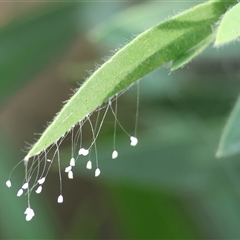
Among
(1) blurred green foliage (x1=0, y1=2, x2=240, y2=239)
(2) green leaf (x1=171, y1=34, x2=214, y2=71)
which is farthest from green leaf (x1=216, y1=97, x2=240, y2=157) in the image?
(1) blurred green foliage (x1=0, y1=2, x2=240, y2=239)

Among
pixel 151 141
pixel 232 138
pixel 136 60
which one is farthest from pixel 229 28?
pixel 151 141

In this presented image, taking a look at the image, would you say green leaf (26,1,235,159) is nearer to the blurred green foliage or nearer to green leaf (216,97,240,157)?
green leaf (216,97,240,157)

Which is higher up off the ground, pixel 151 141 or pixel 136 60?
pixel 151 141

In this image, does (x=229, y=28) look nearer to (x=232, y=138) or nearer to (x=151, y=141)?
(x=232, y=138)

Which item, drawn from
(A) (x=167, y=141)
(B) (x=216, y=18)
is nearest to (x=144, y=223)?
(A) (x=167, y=141)

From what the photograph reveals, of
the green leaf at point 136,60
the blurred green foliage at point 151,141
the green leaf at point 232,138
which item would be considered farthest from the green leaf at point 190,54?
the blurred green foliage at point 151,141
